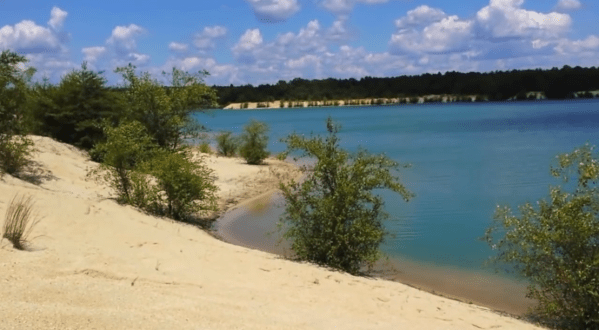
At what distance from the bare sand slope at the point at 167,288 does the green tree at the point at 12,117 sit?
15.9ft

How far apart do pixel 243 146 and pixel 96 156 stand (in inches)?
443

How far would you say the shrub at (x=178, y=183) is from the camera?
1847 cm

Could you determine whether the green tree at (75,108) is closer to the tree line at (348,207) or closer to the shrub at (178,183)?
the tree line at (348,207)

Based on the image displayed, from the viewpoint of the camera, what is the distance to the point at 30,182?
63.8 feet

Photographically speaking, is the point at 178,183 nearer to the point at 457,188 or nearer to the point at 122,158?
the point at 122,158

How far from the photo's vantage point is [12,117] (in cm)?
2005

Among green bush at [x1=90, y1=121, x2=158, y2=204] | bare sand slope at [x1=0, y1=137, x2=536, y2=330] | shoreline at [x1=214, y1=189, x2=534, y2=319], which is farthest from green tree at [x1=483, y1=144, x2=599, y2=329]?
green bush at [x1=90, y1=121, x2=158, y2=204]

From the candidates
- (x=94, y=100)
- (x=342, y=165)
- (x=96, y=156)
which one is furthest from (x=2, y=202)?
(x=94, y=100)

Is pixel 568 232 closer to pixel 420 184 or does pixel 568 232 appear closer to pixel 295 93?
pixel 420 184

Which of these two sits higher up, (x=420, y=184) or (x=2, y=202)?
(x=2, y=202)

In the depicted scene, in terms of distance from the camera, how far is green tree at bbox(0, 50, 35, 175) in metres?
19.2

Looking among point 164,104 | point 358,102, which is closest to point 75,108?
point 164,104

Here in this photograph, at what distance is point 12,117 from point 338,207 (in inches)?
484

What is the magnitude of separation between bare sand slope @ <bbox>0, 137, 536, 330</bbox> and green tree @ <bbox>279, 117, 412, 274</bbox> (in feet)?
2.85
